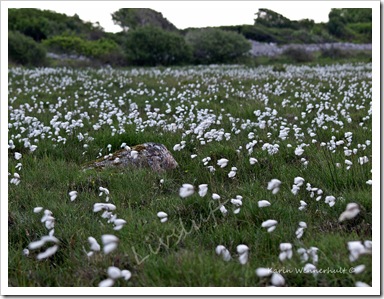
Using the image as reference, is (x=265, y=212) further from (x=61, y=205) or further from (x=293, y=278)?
(x=61, y=205)

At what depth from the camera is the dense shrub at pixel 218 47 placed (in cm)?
4269

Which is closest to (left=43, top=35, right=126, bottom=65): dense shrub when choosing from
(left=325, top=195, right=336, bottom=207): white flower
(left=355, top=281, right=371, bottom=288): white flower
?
(left=325, top=195, right=336, bottom=207): white flower

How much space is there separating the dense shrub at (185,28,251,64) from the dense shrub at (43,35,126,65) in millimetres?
7466

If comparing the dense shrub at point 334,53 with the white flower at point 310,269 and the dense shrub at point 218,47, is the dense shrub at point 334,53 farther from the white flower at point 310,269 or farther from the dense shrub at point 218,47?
the white flower at point 310,269

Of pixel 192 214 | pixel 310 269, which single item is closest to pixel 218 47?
pixel 192 214

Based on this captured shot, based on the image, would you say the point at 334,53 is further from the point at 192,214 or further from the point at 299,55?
the point at 192,214

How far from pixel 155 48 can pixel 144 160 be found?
33.9 metres

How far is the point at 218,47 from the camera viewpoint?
42500 millimetres

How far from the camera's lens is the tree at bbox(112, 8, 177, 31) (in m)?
57.1

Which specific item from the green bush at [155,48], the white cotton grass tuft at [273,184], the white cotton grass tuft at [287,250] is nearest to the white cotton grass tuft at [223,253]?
the white cotton grass tuft at [287,250]

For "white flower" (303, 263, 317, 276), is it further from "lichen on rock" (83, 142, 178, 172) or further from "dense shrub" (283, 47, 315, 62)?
"dense shrub" (283, 47, 315, 62)

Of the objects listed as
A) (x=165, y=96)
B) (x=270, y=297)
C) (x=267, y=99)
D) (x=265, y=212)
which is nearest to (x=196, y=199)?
(x=265, y=212)

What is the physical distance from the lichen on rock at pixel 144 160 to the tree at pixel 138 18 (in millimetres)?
51074

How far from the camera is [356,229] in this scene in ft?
13.8
